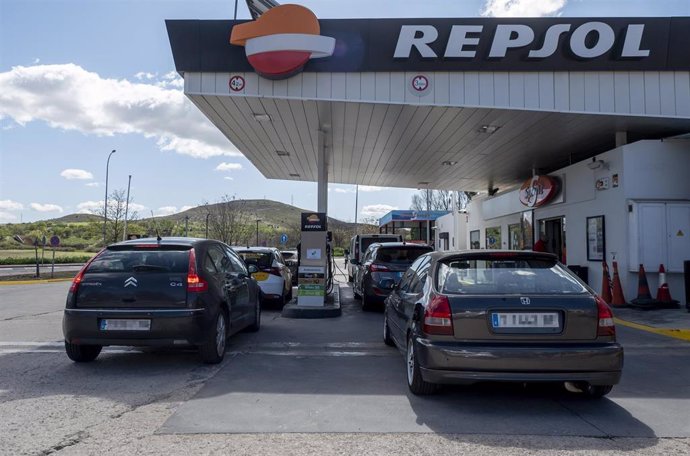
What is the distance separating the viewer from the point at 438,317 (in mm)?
4805

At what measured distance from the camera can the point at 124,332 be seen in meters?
6.09

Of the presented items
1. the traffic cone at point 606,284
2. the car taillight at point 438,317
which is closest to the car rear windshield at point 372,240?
the traffic cone at point 606,284

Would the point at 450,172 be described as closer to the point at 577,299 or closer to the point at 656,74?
the point at 656,74

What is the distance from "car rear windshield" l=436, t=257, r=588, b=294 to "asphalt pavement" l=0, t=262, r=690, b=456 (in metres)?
1.03

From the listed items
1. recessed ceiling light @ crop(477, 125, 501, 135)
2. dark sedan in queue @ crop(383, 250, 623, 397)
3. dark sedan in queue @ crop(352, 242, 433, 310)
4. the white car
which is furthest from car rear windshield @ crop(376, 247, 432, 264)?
dark sedan in queue @ crop(383, 250, 623, 397)

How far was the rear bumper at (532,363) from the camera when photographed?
455 centimetres

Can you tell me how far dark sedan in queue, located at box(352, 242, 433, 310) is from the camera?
11.9 m

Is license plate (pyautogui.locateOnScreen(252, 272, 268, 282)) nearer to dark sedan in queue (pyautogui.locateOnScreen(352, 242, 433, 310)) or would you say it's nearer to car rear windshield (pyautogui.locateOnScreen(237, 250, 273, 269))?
car rear windshield (pyautogui.locateOnScreen(237, 250, 273, 269))

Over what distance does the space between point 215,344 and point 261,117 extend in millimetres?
7993

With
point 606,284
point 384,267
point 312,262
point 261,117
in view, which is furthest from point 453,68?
point 606,284

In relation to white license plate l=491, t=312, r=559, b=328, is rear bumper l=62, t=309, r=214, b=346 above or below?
below

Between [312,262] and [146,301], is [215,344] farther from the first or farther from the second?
[312,262]

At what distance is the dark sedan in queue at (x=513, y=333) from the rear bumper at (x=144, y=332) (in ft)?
8.37

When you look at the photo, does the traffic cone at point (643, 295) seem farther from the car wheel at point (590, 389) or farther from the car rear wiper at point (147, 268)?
the car rear wiper at point (147, 268)
